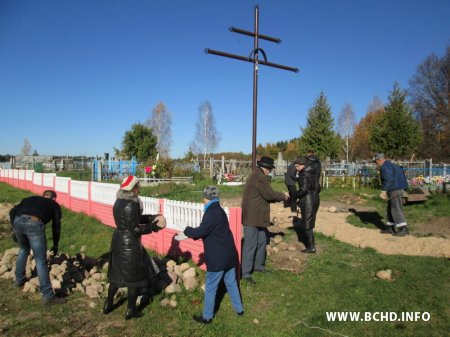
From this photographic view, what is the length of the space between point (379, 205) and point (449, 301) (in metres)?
8.08

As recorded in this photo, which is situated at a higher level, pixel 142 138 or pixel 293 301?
pixel 142 138

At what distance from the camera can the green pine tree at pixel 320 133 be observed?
29188 millimetres

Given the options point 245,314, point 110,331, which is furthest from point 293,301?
point 110,331

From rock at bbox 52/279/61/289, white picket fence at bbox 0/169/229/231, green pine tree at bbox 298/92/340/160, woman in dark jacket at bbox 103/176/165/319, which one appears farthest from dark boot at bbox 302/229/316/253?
green pine tree at bbox 298/92/340/160

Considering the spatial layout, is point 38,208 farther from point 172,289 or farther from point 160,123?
point 160,123

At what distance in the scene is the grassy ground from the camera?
3768 millimetres

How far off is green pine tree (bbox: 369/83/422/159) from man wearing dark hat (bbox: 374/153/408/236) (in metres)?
17.8

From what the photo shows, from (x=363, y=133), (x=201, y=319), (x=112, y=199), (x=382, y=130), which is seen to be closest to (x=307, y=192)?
(x=201, y=319)

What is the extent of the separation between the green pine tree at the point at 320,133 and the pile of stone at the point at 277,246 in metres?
22.5

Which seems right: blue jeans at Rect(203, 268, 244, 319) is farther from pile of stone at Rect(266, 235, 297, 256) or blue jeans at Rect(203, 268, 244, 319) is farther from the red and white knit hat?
pile of stone at Rect(266, 235, 297, 256)

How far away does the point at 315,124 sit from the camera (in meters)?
29.5

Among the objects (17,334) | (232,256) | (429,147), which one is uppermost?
(429,147)

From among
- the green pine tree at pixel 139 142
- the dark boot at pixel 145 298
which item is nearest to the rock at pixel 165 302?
the dark boot at pixel 145 298

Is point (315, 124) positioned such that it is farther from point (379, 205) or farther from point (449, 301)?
point (449, 301)
